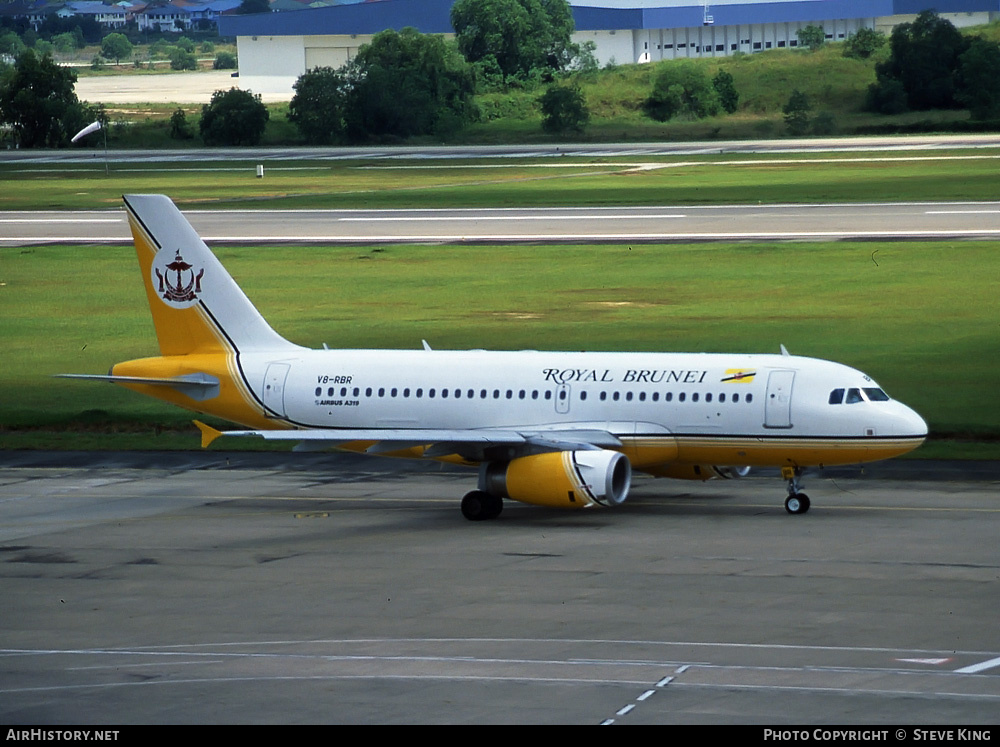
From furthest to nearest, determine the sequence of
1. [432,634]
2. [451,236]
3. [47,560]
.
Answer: [451,236] → [47,560] → [432,634]

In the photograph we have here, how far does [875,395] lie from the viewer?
135ft

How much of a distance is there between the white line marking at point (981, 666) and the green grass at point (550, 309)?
25569 mm

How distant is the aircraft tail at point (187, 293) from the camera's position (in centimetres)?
4694

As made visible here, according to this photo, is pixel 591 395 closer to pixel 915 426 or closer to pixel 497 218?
pixel 915 426

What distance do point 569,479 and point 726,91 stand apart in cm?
16386

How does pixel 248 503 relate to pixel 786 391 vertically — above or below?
below

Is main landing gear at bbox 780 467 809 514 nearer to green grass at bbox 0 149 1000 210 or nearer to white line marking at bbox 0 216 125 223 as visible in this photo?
green grass at bbox 0 149 1000 210

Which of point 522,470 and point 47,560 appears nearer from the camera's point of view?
point 47,560

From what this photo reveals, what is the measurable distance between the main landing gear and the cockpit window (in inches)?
102

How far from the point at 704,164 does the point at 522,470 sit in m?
112

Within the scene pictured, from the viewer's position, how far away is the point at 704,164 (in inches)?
5856

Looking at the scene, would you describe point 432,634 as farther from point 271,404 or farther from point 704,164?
point 704,164

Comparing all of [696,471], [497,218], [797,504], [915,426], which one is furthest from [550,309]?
[915,426]

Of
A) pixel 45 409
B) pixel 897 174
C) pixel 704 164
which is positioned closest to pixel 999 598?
pixel 45 409
